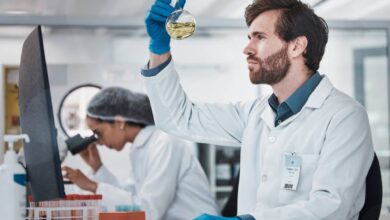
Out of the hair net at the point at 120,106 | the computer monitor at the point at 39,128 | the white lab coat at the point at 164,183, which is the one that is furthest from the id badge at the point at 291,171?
the hair net at the point at 120,106

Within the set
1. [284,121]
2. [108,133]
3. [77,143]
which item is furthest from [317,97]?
[108,133]

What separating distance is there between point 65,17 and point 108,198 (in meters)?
1.14

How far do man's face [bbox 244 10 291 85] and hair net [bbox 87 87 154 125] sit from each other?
1389 mm

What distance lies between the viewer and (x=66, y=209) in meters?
1.96

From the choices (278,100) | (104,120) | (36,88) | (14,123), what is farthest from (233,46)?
(36,88)

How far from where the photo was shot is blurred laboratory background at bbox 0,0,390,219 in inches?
148

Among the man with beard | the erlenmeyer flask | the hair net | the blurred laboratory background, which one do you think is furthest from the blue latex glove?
the blurred laboratory background

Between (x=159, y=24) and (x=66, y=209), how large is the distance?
637 mm

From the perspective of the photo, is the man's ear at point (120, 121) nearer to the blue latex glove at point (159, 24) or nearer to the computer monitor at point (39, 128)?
the blue latex glove at point (159, 24)

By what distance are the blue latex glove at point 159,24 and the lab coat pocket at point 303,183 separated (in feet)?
1.83

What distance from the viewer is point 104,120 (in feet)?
11.7

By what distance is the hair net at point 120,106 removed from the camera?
3498mm

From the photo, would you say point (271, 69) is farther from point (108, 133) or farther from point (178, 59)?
point (178, 59)

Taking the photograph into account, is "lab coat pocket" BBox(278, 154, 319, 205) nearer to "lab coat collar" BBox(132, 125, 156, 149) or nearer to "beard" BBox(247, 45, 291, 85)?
"beard" BBox(247, 45, 291, 85)
